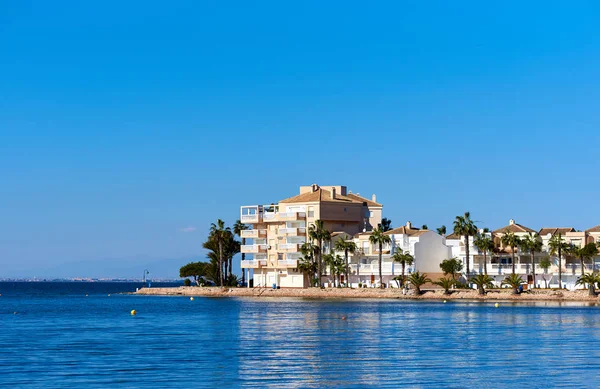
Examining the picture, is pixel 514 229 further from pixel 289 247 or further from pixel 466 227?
pixel 289 247

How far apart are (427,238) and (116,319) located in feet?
187

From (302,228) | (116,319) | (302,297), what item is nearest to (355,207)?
(302,228)

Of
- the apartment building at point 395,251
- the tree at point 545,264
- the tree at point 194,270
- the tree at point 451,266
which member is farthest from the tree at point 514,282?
the tree at point 194,270

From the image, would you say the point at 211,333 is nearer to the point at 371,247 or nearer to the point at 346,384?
the point at 346,384

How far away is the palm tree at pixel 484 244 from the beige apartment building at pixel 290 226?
876 inches

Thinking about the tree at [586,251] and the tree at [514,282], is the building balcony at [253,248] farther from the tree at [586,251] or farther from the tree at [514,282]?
the tree at [586,251]

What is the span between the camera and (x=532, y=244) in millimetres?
112125

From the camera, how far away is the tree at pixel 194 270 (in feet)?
494

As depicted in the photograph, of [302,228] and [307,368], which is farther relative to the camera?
[302,228]

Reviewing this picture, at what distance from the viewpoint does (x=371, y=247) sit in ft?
411

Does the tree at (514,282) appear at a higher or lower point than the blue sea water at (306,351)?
higher

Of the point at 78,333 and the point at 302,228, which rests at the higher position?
the point at 302,228

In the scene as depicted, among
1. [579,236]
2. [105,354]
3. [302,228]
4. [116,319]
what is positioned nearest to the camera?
[105,354]

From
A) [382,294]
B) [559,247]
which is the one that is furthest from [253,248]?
[559,247]
